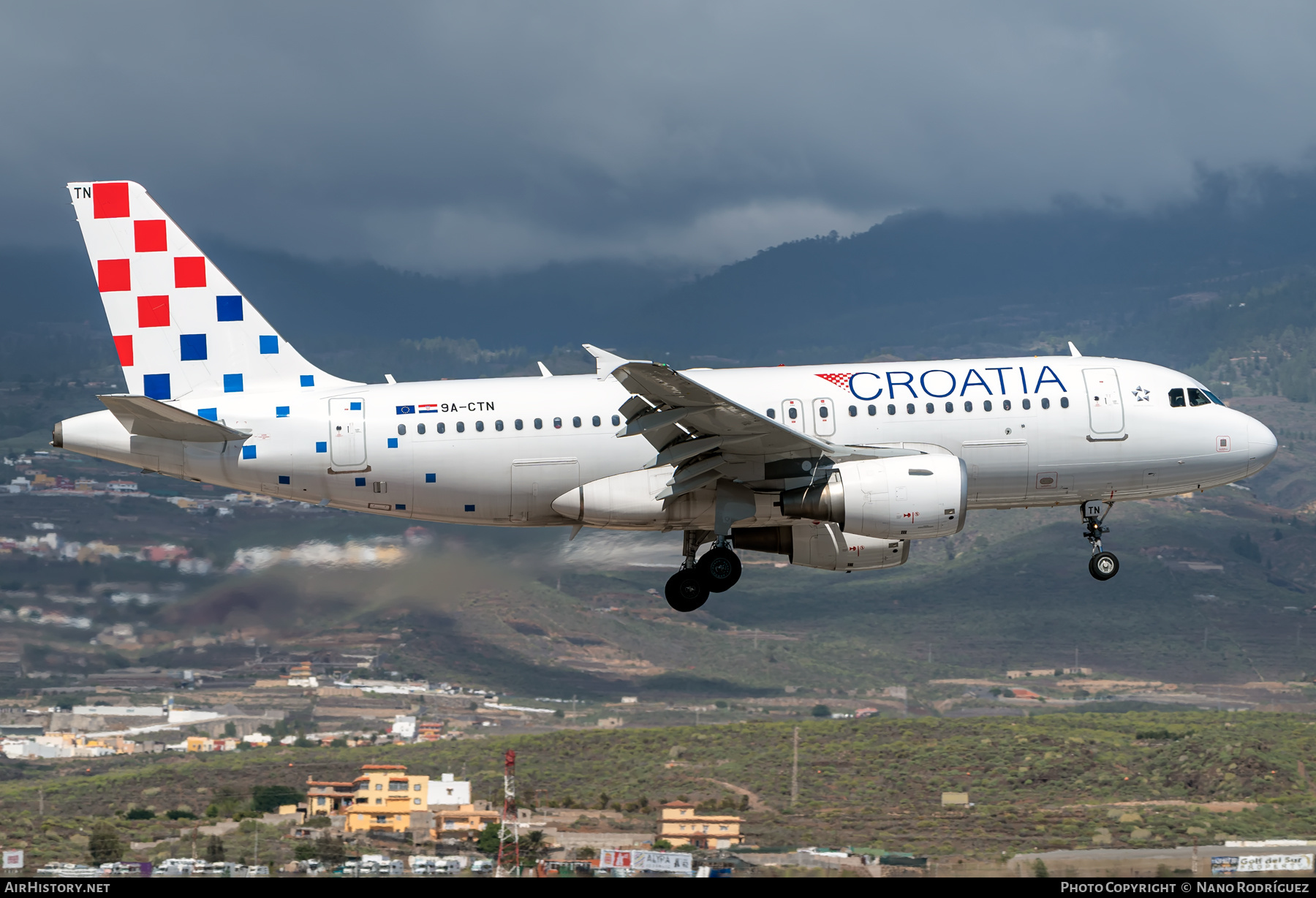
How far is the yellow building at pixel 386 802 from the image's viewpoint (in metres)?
70.6

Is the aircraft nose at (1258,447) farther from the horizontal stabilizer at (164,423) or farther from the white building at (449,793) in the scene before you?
the white building at (449,793)

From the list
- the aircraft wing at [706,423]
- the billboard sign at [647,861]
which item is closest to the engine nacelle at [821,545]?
the aircraft wing at [706,423]

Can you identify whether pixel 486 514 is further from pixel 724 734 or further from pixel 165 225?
pixel 724 734

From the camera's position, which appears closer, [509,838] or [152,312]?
[152,312]

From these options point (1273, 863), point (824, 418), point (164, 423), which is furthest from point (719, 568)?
point (1273, 863)

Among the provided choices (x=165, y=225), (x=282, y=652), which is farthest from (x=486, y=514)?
(x=282, y=652)

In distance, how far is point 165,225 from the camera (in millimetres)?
36875

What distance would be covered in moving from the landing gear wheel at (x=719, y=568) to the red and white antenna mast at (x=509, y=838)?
29.8 metres

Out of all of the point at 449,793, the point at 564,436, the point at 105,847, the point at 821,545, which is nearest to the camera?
the point at 564,436

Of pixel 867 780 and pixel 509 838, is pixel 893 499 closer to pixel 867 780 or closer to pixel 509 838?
pixel 509 838

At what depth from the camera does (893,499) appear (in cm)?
3250

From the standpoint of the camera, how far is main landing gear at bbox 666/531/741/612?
34656mm

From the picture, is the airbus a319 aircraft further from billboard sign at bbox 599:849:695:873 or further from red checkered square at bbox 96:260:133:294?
billboard sign at bbox 599:849:695:873

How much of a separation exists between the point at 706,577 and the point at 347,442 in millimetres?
9014
